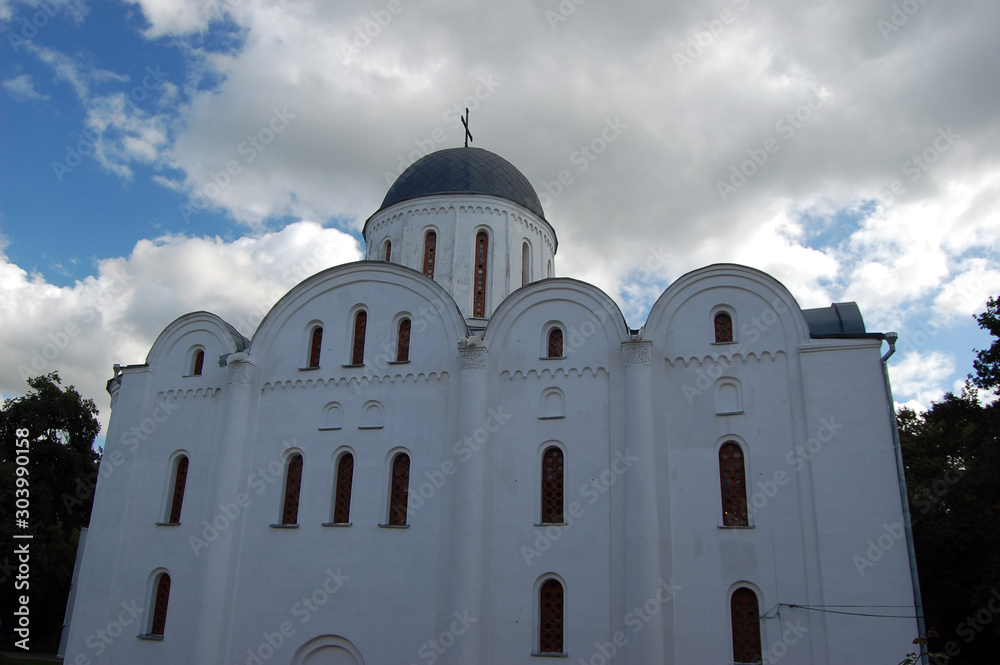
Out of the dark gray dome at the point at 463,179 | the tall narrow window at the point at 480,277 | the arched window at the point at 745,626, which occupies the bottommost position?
the arched window at the point at 745,626

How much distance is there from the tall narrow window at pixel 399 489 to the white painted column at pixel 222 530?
3.34m

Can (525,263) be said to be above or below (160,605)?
above

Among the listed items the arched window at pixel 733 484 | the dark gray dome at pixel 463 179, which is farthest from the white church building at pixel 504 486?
the dark gray dome at pixel 463 179

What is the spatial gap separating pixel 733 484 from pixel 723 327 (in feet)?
9.64

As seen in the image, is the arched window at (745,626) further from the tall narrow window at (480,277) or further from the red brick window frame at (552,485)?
the tall narrow window at (480,277)

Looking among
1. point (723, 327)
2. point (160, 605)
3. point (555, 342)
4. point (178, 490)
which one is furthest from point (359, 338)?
point (723, 327)

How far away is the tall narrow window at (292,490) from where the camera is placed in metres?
13.9

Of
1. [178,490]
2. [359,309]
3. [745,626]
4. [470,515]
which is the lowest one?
[745,626]

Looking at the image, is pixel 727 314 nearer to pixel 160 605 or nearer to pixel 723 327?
pixel 723 327

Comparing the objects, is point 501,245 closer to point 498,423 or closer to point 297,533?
point 498,423

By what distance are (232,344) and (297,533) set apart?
4.66 m

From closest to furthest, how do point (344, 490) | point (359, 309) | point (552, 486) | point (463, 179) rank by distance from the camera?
point (552, 486) → point (344, 490) → point (359, 309) → point (463, 179)

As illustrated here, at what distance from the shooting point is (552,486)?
496 inches

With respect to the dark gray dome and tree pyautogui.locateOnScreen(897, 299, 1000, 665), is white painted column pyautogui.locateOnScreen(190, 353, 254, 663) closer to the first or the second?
the dark gray dome
